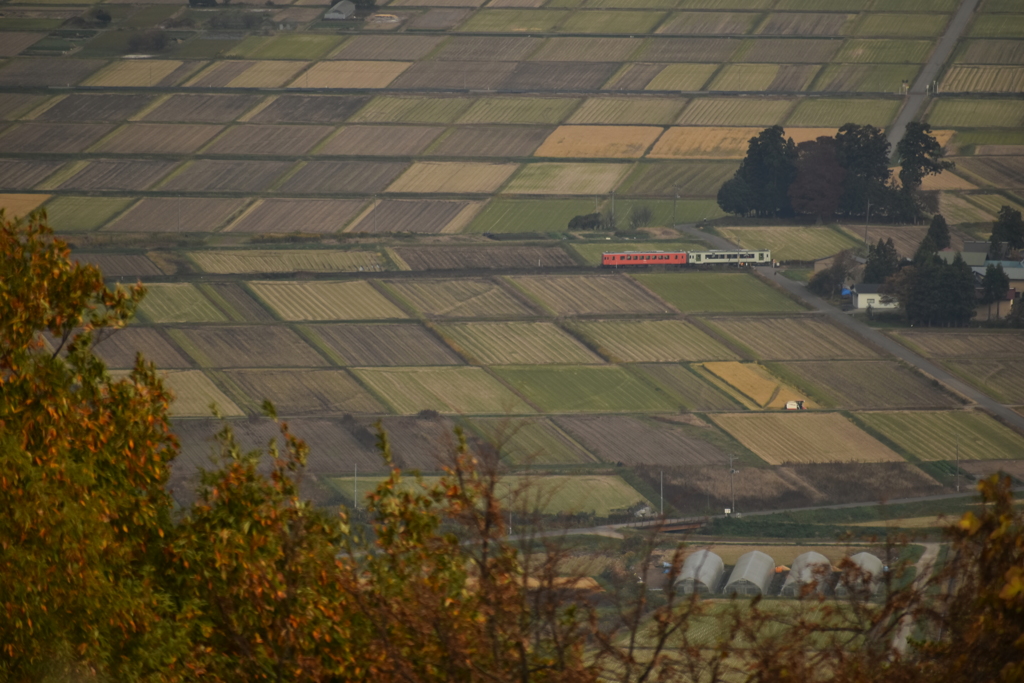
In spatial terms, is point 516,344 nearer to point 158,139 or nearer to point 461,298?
point 461,298

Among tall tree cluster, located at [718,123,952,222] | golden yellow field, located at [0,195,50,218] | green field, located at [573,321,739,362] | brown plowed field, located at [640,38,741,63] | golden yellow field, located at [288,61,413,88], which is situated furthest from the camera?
brown plowed field, located at [640,38,741,63]

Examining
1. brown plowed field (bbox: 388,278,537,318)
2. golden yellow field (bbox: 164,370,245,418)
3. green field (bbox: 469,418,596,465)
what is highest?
brown plowed field (bbox: 388,278,537,318)

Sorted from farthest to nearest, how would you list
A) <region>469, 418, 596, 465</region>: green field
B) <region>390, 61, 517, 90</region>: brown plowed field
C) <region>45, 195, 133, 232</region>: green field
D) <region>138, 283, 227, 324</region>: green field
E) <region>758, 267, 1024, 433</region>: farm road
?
<region>390, 61, 517, 90</region>: brown plowed field < <region>45, 195, 133, 232</region>: green field < <region>138, 283, 227, 324</region>: green field < <region>758, 267, 1024, 433</region>: farm road < <region>469, 418, 596, 465</region>: green field

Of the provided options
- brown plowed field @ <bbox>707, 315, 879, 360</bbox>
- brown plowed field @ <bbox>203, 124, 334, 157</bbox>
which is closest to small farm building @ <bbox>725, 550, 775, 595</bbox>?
brown plowed field @ <bbox>707, 315, 879, 360</bbox>

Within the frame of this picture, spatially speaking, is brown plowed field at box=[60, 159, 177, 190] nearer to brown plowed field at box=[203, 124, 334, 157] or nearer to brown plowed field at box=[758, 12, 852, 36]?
brown plowed field at box=[203, 124, 334, 157]

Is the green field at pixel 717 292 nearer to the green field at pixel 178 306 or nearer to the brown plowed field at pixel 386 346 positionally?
the brown plowed field at pixel 386 346

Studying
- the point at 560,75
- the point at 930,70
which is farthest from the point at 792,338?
the point at 560,75

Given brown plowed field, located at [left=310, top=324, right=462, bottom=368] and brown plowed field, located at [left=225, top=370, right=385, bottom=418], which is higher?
brown plowed field, located at [left=310, top=324, right=462, bottom=368]
